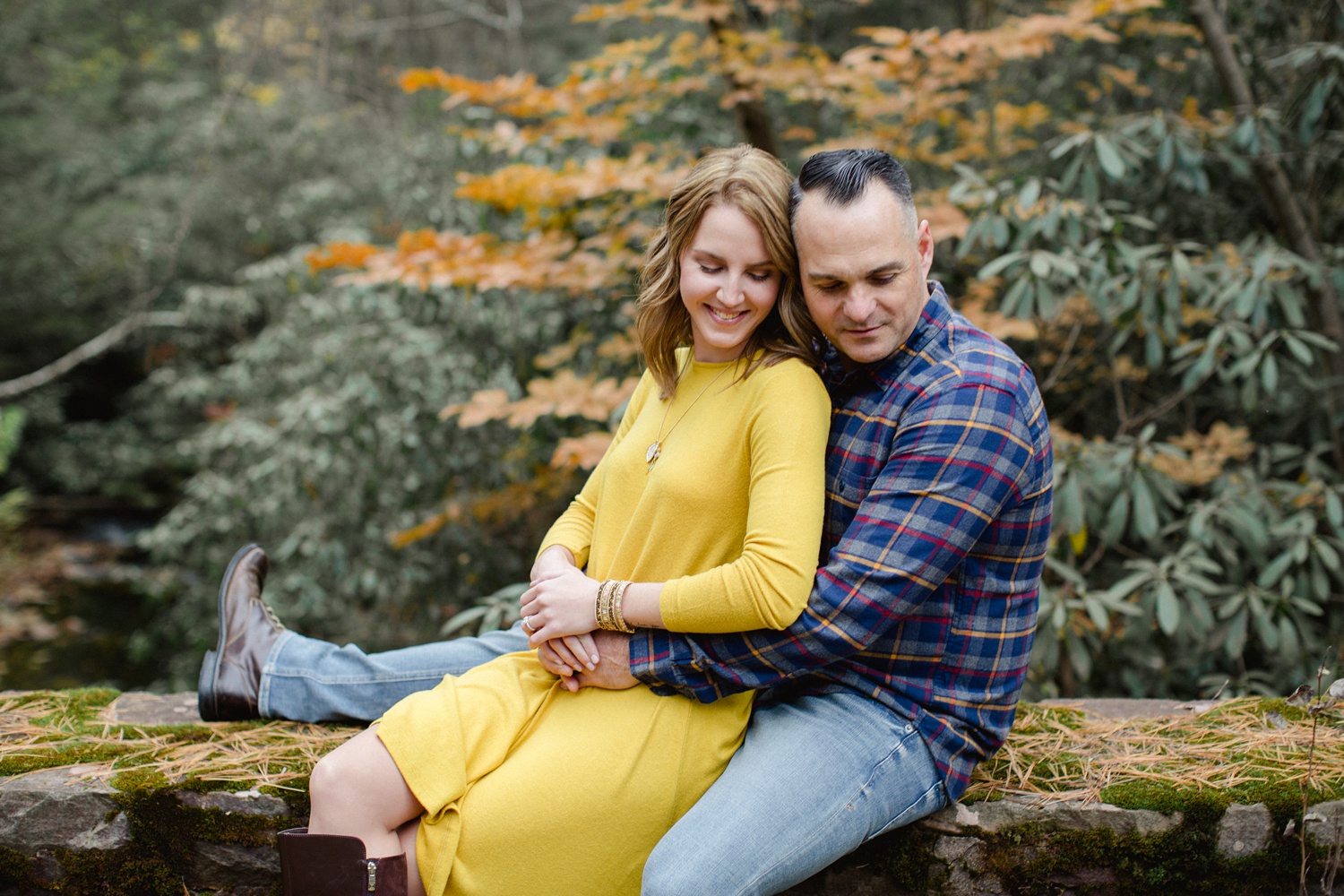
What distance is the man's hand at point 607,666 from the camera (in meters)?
1.40

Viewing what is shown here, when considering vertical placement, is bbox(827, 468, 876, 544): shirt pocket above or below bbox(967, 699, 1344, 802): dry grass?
above

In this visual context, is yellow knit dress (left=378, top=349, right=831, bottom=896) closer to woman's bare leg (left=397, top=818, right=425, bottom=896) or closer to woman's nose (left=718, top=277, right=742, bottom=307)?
woman's bare leg (left=397, top=818, right=425, bottom=896)

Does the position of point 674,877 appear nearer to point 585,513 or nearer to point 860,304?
point 585,513

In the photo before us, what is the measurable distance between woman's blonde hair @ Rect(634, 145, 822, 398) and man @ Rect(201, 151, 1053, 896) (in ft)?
0.13

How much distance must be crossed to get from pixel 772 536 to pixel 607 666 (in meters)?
0.35

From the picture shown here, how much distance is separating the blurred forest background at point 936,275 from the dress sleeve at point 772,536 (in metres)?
1.14

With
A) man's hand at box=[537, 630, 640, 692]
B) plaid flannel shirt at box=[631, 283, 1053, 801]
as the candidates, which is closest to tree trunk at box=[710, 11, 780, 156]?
plaid flannel shirt at box=[631, 283, 1053, 801]

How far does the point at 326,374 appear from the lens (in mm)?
4168

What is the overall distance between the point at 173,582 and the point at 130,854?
414 cm

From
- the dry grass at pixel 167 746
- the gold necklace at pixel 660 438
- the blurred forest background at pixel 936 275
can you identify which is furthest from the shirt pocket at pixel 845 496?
the blurred forest background at pixel 936 275

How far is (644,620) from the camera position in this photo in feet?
4.48

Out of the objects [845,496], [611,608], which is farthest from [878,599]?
[611,608]

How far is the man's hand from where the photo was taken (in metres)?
1.40

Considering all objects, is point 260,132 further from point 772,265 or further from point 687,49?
point 772,265
